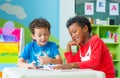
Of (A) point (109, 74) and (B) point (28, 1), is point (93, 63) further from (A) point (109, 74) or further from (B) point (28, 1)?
(B) point (28, 1)

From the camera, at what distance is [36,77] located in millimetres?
907

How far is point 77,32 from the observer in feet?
5.20

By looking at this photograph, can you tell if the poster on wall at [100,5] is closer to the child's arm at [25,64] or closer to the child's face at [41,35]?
the child's face at [41,35]

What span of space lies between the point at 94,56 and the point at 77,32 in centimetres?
22

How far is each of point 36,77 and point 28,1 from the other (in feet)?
13.1

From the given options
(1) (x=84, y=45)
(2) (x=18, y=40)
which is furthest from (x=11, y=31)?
(1) (x=84, y=45)

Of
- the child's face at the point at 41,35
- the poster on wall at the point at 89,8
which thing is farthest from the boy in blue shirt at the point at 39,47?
the poster on wall at the point at 89,8

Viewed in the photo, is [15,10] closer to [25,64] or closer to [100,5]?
[100,5]

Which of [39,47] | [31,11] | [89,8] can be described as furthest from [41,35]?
[89,8]

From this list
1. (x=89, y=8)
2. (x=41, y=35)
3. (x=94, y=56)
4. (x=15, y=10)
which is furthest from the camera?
(x=89, y=8)

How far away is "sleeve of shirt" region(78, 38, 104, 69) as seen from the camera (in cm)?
135

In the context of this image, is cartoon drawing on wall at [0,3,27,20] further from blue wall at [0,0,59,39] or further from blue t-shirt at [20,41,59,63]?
blue t-shirt at [20,41,59,63]

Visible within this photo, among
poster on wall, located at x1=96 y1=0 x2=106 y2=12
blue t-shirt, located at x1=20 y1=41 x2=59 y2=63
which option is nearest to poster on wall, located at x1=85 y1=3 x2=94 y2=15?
poster on wall, located at x1=96 y1=0 x2=106 y2=12

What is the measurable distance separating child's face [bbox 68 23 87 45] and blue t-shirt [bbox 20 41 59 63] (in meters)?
0.27
